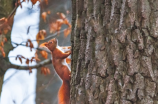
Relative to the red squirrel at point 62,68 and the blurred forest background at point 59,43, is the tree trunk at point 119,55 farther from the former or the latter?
the blurred forest background at point 59,43

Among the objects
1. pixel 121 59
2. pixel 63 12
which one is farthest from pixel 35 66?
pixel 121 59

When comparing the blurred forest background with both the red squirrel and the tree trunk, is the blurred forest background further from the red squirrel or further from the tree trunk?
the tree trunk

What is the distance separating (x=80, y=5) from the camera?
1.22m

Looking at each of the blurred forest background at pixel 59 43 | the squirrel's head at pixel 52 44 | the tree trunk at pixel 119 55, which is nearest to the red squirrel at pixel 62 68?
the squirrel's head at pixel 52 44

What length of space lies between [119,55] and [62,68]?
2.01 feet

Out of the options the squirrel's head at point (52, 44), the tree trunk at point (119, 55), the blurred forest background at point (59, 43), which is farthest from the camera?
the blurred forest background at point (59, 43)

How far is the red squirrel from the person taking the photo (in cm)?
148

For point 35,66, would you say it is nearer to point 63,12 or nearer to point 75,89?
point 63,12

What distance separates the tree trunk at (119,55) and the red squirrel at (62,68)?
12.3 inches

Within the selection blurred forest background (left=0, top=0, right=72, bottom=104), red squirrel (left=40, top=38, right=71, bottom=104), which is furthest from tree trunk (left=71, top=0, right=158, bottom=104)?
Result: blurred forest background (left=0, top=0, right=72, bottom=104)

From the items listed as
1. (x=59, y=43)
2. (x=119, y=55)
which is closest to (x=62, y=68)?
(x=119, y=55)

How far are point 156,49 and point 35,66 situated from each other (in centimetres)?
219

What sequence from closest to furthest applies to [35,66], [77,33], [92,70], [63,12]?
[92,70]
[77,33]
[35,66]
[63,12]

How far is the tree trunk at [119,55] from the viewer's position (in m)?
1.02
